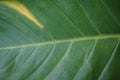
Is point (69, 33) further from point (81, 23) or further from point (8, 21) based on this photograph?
point (8, 21)

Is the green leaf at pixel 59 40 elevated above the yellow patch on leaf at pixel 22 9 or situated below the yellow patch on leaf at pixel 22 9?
below

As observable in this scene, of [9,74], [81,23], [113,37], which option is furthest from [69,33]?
[9,74]

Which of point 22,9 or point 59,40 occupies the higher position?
point 22,9

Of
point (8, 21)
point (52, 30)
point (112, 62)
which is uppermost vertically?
point (8, 21)

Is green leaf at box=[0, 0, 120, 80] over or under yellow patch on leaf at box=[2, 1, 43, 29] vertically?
under

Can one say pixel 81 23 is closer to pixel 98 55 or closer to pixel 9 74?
pixel 98 55

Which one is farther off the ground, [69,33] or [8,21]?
[8,21]
